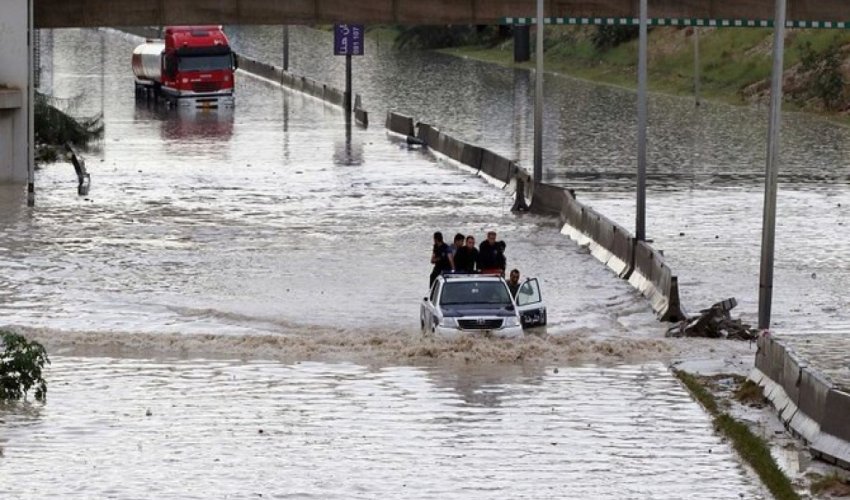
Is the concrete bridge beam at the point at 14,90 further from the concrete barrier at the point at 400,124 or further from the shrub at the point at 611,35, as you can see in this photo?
the shrub at the point at 611,35

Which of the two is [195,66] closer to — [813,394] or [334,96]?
[334,96]

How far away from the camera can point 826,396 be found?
2336 centimetres

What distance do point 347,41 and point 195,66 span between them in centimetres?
803

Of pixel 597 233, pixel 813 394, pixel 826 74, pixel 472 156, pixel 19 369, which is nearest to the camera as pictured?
pixel 813 394

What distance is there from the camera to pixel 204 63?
9100 cm

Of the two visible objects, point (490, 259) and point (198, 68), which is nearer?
point (490, 259)

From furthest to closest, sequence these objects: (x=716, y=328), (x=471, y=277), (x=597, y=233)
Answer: (x=597, y=233) → (x=716, y=328) → (x=471, y=277)

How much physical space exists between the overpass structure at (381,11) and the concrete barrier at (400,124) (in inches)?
399

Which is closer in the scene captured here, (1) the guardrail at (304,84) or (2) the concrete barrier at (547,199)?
(2) the concrete barrier at (547,199)

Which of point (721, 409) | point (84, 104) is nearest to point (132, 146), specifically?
point (84, 104)

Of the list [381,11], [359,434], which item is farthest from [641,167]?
A: [381,11]

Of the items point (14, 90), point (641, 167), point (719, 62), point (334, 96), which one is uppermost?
point (719, 62)

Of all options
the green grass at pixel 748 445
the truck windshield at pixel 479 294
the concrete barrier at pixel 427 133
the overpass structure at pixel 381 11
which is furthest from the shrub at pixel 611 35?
the green grass at pixel 748 445

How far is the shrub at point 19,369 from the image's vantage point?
1074 inches
